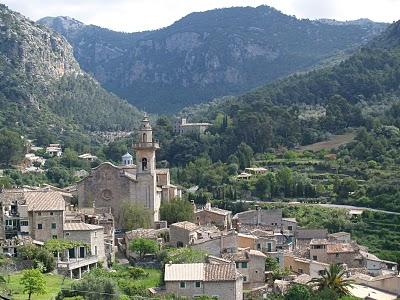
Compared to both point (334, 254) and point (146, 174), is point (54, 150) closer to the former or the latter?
point (146, 174)

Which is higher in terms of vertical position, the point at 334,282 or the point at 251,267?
A: the point at 251,267

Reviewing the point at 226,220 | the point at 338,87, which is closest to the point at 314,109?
the point at 338,87

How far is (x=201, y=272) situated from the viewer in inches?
1361

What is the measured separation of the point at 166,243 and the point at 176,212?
18.5 ft

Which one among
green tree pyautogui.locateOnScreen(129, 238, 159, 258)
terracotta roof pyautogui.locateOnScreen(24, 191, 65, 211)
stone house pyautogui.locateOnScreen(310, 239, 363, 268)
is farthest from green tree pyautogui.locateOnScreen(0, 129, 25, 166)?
stone house pyautogui.locateOnScreen(310, 239, 363, 268)

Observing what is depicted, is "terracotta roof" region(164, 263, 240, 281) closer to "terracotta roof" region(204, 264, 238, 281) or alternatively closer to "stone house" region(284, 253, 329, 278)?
"terracotta roof" region(204, 264, 238, 281)

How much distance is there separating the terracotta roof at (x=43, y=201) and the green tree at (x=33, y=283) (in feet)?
24.6

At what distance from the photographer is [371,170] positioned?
73.8 m

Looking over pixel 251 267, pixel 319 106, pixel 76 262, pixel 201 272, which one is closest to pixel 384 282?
pixel 251 267

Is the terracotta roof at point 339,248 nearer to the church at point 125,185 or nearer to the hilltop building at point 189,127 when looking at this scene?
the church at point 125,185

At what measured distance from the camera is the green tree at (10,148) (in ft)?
276

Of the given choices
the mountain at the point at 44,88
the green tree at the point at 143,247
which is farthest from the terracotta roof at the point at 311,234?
the mountain at the point at 44,88

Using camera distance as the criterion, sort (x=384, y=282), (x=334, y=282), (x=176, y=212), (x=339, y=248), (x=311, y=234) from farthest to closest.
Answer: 1. (x=311, y=234)
2. (x=176, y=212)
3. (x=339, y=248)
4. (x=384, y=282)
5. (x=334, y=282)

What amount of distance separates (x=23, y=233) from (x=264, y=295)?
39.2 ft
